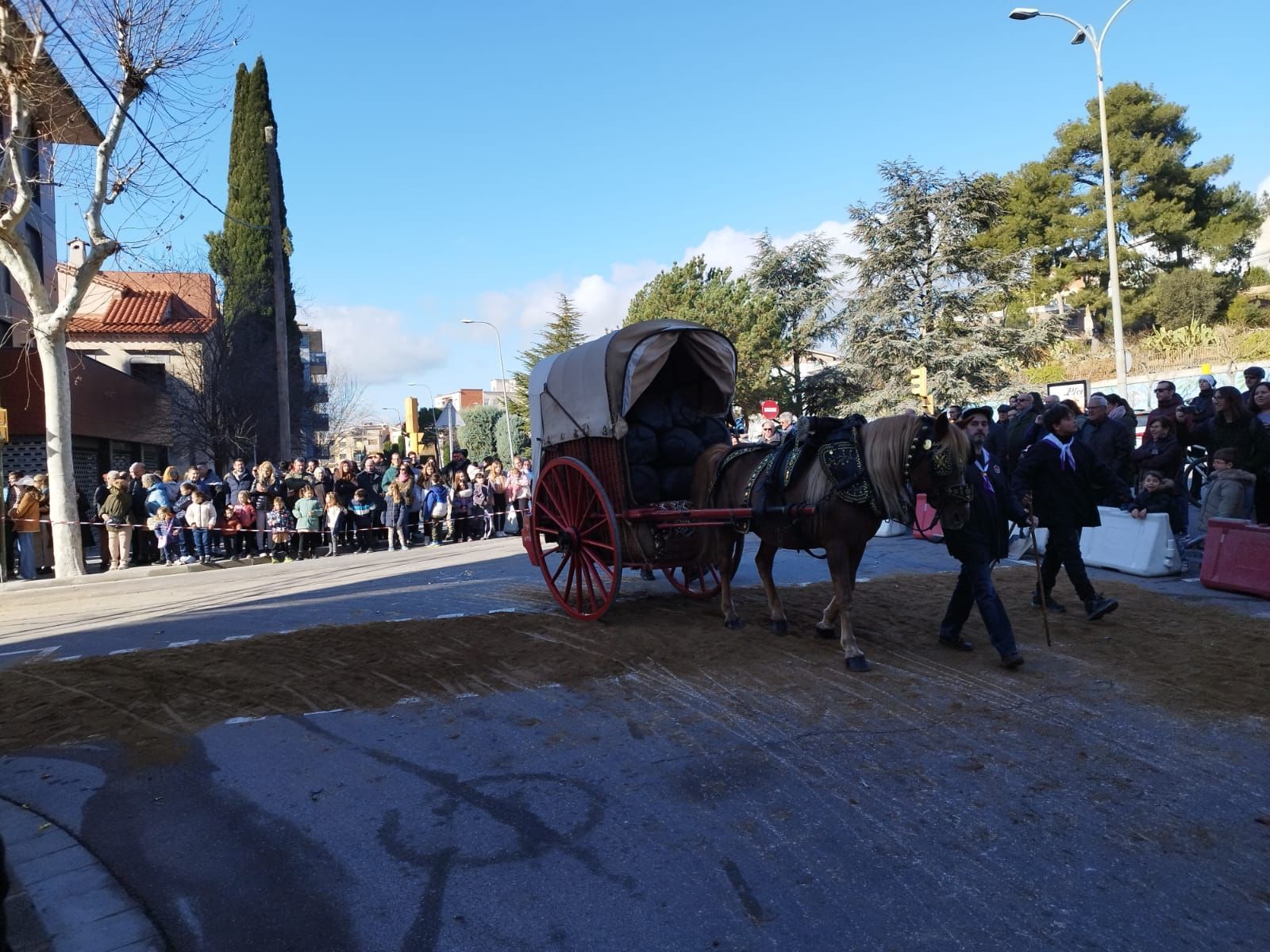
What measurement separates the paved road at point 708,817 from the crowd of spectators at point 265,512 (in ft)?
39.6

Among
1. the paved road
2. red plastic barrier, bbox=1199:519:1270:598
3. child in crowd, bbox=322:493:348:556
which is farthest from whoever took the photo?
child in crowd, bbox=322:493:348:556

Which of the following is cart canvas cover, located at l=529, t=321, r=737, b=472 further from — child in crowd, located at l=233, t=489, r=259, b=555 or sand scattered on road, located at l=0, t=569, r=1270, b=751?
child in crowd, located at l=233, t=489, r=259, b=555

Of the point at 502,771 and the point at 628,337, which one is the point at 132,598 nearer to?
the point at 628,337

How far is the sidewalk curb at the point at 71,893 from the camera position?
3.05m

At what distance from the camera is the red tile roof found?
29516mm

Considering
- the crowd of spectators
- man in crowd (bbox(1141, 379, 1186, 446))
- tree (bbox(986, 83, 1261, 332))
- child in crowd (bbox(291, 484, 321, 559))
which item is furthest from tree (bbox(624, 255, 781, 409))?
man in crowd (bbox(1141, 379, 1186, 446))

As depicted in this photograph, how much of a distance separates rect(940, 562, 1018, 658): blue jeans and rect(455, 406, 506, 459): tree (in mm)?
50049

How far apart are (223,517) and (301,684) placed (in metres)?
11.7

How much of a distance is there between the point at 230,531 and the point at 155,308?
19.2 m

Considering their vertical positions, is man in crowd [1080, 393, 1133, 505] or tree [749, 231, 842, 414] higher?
tree [749, 231, 842, 414]

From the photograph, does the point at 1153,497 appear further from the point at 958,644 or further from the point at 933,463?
the point at 933,463

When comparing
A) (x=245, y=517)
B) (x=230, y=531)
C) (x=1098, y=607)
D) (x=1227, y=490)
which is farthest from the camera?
(x=245, y=517)

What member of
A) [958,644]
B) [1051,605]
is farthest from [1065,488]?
[958,644]

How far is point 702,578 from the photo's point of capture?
27.7 ft
